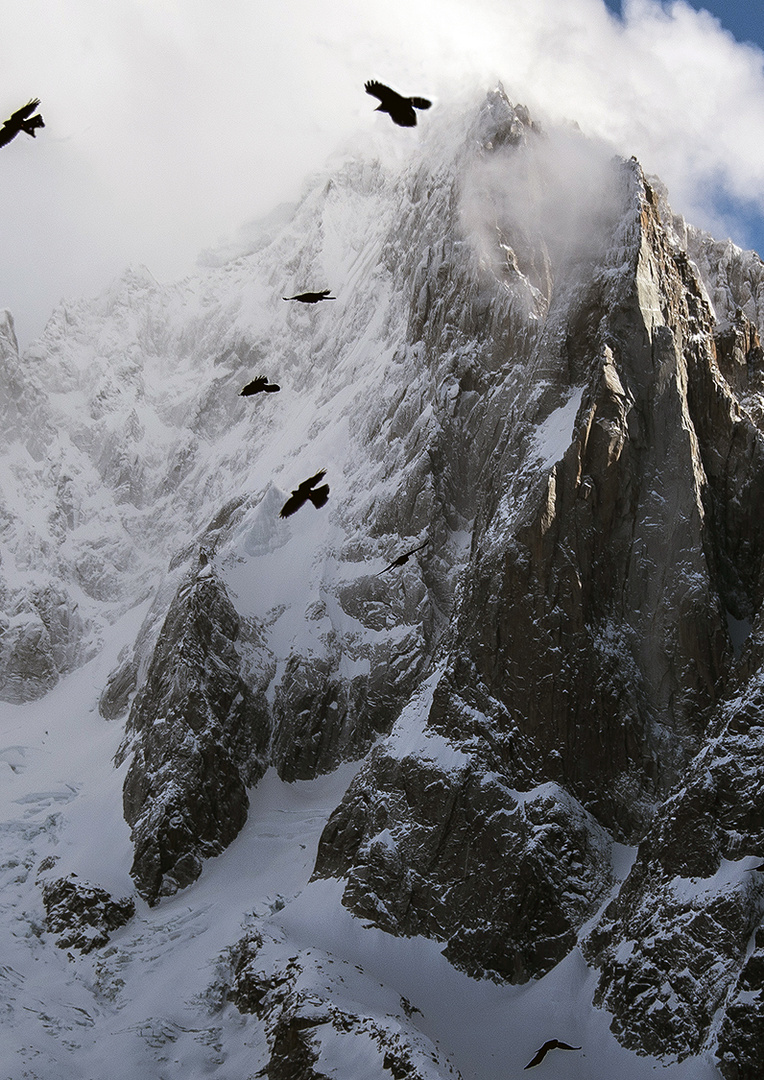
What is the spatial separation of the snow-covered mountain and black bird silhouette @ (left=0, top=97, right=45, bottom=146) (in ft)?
170

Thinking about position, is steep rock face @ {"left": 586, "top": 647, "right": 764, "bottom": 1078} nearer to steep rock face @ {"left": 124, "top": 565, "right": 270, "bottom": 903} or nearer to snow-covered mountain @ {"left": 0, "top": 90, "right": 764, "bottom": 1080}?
snow-covered mountain @ {"left": 0, "top": 90, "right": 764, "bottom": 1080}

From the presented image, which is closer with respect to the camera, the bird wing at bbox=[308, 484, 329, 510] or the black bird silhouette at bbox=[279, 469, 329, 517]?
the black bird silhouette at bbox=[279, 469, 329, 517]

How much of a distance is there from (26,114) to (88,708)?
11124 centimetres

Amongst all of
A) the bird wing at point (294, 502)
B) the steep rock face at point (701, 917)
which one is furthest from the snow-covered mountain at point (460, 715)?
the bird wing at point (294, 502)

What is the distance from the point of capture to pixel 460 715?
247 ft

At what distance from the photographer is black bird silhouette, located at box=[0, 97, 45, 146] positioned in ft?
71.7

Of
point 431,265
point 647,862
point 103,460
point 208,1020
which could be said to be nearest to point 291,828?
point 208,1020

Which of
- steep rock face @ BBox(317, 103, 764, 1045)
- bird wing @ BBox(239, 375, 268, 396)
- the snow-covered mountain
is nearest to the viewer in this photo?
bird wing @ BBox(239, 375, 268, 396)

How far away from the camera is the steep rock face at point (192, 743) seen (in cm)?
9119

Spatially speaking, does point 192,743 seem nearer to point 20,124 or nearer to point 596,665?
point 596,665

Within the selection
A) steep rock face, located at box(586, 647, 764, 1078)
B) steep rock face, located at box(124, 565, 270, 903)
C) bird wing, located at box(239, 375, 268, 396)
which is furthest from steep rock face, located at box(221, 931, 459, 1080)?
bird wing, located at box(239, 375, 268, 396)

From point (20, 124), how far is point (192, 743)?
254 feet

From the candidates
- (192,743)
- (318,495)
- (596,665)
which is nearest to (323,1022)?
(596,665)

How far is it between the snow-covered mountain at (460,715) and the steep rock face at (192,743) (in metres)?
0.31
